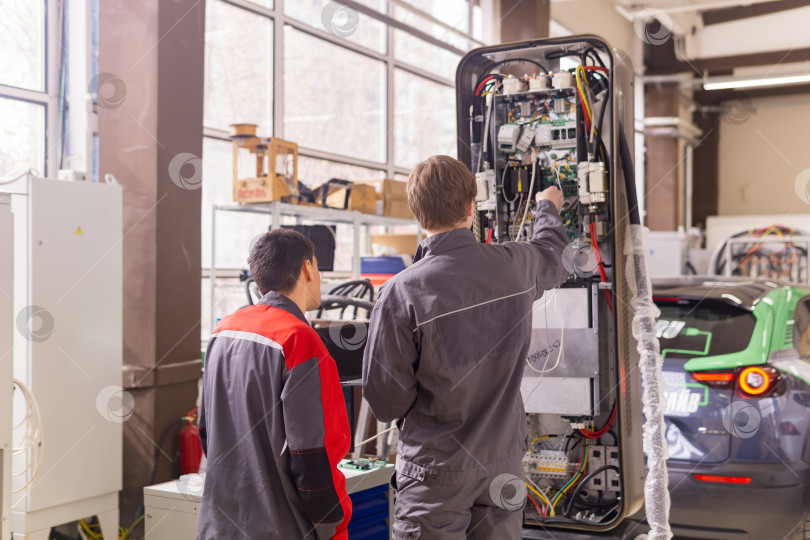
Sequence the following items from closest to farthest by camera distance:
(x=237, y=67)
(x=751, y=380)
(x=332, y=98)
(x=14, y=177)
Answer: (x=751, y=380) < (x=14, y=177) < (x=237, y=67) < (x=332, y=98)

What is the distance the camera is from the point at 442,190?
2.06 metres

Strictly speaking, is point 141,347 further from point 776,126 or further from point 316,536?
point 776,126

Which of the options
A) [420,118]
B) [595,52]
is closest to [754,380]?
[595,52]

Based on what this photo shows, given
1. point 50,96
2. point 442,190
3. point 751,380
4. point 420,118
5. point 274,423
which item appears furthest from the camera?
point 420,118

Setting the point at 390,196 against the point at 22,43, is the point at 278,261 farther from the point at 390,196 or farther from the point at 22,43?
the point at 390,196

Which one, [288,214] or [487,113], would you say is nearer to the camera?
[487,113]

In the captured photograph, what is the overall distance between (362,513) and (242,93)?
4.47 metres

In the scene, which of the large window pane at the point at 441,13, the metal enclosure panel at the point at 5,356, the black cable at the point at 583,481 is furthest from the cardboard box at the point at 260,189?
the large window pane at the point at 441,13

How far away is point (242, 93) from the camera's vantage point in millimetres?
6348

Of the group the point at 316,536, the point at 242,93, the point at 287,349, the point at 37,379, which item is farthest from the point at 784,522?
the point at 242,93

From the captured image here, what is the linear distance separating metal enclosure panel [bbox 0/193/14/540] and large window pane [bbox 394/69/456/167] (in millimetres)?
5616

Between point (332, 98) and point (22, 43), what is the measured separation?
3025 millimetres

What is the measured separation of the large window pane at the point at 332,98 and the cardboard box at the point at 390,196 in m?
0.91

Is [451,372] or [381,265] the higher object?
[381,265]
